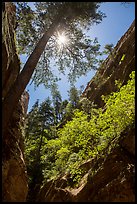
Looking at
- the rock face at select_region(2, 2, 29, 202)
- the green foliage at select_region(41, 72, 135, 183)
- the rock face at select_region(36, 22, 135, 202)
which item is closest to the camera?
the rock face at select_region(36, 22, 135, 202)

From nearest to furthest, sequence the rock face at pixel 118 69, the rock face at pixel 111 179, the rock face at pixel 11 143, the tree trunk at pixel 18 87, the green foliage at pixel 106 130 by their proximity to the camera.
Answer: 1. the tree trunk at pixel 18 87
2. the rock face at pixel 111 179
3. the rock face at pixel 11 143
4. the green foliage at pixel 106 130
5. the rock face at pixel 118 69

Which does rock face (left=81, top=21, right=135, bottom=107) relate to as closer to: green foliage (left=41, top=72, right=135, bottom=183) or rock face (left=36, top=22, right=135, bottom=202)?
green foliage (left=41, top=72, right=135, bottom=183)

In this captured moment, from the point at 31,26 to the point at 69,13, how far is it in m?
2.34

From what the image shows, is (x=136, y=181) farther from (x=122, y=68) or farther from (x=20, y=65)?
(x=122, y=68)

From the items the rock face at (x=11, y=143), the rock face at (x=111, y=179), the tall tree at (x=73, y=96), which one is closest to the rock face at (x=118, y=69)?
the tall tree at (x=73, y=96)

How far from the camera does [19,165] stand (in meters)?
14.0

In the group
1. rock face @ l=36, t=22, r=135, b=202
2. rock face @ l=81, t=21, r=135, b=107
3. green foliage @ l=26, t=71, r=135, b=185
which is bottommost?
rock face @ l=36, t=22, r=135, b=202

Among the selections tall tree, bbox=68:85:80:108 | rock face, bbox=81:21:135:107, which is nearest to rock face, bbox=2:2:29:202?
rock face, bbox=81:21:135:107

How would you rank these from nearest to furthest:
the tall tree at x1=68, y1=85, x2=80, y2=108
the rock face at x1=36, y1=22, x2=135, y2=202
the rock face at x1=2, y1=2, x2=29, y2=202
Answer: the rock face at x1=36, y1=22, x2=135, y2=202 < the rock face at x1=2, y1=2, x2=29, y2=202 < the tall tree at x1=68, y1=85, x2=80, y2=108

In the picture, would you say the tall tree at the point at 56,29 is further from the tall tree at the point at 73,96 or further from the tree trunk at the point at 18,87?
the tall tree at the point at 73,96

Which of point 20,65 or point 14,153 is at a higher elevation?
point 20,65

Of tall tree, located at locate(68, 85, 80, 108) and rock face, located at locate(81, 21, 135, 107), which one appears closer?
rock face, located at locate(81, 21, 135, 107)

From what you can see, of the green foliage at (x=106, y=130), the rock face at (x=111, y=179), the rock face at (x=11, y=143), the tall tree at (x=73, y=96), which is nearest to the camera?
the rock face at (x=111, y=179)

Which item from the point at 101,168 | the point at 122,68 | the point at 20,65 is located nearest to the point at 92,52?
the point at 20,65
